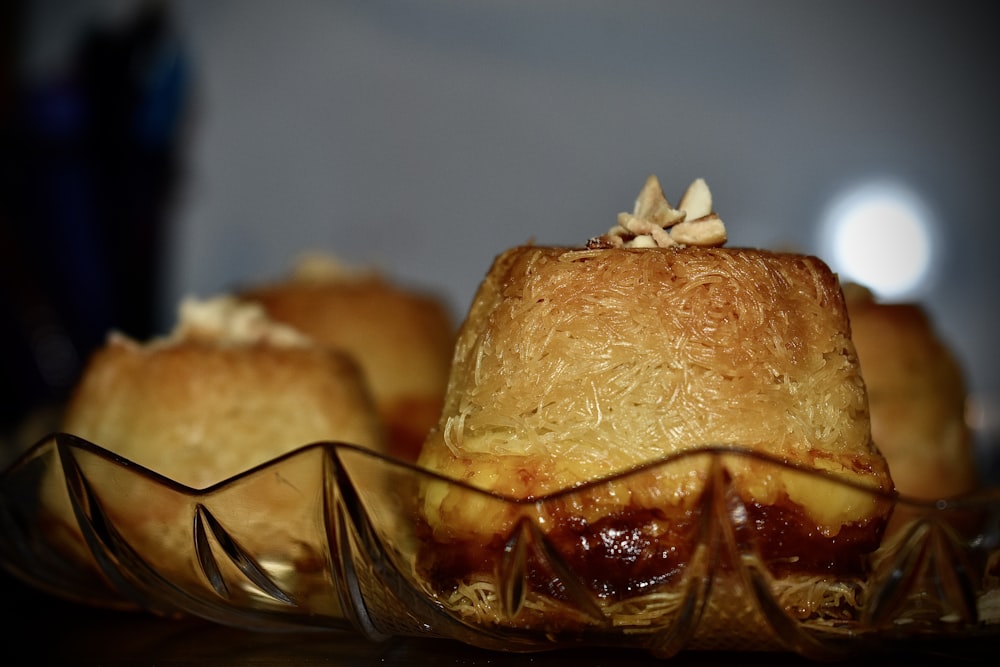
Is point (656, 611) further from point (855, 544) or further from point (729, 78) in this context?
point (729, 78)

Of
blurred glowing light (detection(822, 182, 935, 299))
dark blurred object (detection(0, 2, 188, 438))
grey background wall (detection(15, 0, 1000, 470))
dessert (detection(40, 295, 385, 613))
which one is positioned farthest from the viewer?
blurred glowing light (detection(822, 182, 935, 299))

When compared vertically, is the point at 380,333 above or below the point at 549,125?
below

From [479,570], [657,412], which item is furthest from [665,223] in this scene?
[479,570]

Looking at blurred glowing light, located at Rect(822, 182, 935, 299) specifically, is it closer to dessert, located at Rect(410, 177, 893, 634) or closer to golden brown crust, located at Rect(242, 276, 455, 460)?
golden brown crust, located at Rect(242, 276, 455, 460)

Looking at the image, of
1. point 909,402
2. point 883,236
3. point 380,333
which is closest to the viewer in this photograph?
point 909,402

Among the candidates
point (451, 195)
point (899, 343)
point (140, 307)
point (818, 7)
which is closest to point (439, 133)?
point (451, 195)

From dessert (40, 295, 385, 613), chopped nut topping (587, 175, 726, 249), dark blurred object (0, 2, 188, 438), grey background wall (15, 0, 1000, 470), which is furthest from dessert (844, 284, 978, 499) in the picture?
dark blurred object (0, 2, 188, 438)

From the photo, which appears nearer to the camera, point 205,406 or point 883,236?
point 205,406

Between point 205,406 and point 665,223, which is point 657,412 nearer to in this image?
point 665,223
